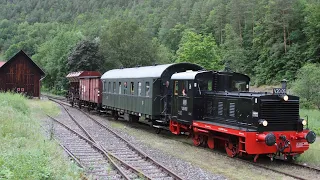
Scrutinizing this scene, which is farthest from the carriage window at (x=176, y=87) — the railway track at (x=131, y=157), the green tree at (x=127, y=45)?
the green tree at (x=127, y=45)

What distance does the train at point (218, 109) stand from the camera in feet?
37.9

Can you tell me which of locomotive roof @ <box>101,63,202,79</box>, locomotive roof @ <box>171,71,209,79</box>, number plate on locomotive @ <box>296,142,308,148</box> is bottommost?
number plate on locomotive @ <box>296,142,308,148</box>

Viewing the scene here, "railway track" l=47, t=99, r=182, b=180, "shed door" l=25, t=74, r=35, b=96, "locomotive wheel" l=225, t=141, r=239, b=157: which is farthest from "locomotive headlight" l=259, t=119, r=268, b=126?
"shed door" l=25, t=74, r=35, b=96

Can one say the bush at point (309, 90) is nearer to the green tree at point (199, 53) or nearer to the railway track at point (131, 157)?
the green tree at point (199, 53)

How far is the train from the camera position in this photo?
11.5 m

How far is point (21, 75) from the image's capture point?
45562 millimetres

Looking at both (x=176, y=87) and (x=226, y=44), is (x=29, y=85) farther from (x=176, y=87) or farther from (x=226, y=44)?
(x=226, y=44)

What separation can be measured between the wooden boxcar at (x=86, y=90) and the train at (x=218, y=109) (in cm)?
581

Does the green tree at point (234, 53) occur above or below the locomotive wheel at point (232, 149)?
above

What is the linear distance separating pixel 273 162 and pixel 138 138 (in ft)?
22.4

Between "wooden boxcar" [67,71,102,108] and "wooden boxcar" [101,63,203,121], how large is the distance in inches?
150

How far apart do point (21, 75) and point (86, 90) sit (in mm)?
17906

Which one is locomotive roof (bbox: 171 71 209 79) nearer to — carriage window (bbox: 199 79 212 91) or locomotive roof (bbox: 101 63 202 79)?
carriage window (bbox: 199 79 212 91)

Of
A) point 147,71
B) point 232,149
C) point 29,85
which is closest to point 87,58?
point 29,85
